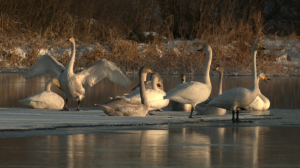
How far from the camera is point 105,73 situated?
11883 millimetres

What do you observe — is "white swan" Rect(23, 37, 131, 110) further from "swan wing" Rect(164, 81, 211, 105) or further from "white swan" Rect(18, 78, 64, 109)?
"swan wing" Rect(164, 81, 211, 105)

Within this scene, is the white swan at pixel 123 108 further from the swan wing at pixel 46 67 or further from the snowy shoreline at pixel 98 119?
the swan wing at pixel 46 67

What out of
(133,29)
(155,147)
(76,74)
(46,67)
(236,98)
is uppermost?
(133,29)

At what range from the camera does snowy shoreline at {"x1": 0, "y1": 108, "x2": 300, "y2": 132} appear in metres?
7.92

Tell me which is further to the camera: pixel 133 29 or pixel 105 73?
pixel 133 29

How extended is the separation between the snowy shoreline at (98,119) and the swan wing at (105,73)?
1.60 m

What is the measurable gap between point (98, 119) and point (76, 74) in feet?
8.85

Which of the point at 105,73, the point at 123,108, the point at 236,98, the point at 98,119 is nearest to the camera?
the point at 98,119

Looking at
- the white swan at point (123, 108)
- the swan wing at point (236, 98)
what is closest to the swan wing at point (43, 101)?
the white swan at point (123, 108)

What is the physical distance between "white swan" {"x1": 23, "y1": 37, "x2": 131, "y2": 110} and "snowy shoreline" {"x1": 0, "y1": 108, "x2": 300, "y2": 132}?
116cm

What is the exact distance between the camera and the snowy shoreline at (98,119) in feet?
26.0

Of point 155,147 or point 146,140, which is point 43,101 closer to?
point 146,140

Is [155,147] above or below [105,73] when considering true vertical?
below

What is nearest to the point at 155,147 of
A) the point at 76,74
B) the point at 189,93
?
the point at 189,93
